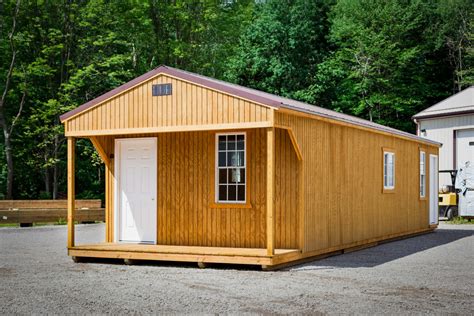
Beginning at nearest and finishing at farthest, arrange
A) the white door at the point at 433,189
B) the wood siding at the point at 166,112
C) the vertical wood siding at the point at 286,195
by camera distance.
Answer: the wood siding at the point at 166,112, the vertical wood siding at the point at 286,195, the white door at the point at 433,189

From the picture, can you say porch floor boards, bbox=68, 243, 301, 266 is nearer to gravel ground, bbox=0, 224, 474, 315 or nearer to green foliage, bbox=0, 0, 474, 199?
gravel ground, bbox=0, 224, 474, 315

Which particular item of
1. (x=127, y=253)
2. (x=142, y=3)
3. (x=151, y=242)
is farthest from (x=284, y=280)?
(x=142, y=3)

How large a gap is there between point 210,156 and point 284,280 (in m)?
3.87

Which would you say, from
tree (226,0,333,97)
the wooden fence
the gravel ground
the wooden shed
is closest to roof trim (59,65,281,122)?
the wooden shed

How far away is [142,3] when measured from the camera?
35000 mm

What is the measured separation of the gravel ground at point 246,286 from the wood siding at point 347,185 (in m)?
0.69

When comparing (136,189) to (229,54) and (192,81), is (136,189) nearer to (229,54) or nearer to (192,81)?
(192,81)

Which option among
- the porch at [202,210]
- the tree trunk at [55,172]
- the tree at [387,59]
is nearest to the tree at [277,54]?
the tree at [387,59]

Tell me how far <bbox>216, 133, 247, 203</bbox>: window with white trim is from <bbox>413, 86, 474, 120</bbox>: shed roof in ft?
54.9

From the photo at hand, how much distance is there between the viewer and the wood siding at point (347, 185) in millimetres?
12953

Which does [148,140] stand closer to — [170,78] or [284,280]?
[170,78]

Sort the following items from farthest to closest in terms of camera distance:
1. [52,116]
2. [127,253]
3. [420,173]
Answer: [52,116] → [420,173] → [127,253]

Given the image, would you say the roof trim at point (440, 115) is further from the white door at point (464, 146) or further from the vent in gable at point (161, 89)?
the vent in gable at point (161, 89)

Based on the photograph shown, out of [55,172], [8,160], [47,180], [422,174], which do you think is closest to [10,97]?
[8,160]
